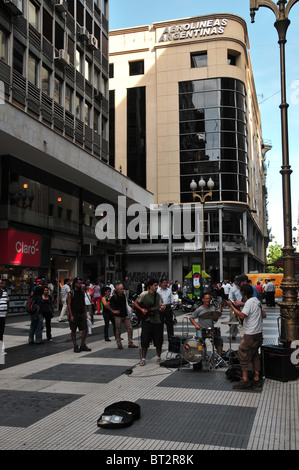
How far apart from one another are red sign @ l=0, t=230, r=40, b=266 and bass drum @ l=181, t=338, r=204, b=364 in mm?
13585

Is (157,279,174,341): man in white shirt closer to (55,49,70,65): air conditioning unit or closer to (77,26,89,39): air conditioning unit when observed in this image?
(55,49,70,65): air conditioning unit

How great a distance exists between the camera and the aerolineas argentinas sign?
1955 inches

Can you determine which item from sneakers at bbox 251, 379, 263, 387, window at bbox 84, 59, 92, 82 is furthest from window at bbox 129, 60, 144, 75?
sneakers at bbox 251, 379, 263, 387

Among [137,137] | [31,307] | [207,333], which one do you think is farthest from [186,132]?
[207,333]

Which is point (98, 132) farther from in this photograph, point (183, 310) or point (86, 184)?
point (183, 310)

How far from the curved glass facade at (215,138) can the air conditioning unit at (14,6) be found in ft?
102

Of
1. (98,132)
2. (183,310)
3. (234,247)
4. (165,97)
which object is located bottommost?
(183,310)

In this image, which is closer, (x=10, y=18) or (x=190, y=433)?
(x=190, y=433)

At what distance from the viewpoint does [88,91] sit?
28922mm

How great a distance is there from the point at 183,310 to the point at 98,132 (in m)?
14.9

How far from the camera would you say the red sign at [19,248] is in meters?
19.7

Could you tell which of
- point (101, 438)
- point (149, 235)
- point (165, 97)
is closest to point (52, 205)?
point (101, 438)

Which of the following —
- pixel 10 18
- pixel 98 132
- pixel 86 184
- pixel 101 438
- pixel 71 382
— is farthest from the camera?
pixel 98 132

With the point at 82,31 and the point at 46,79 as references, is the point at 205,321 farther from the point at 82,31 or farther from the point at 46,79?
the point at 82,31
